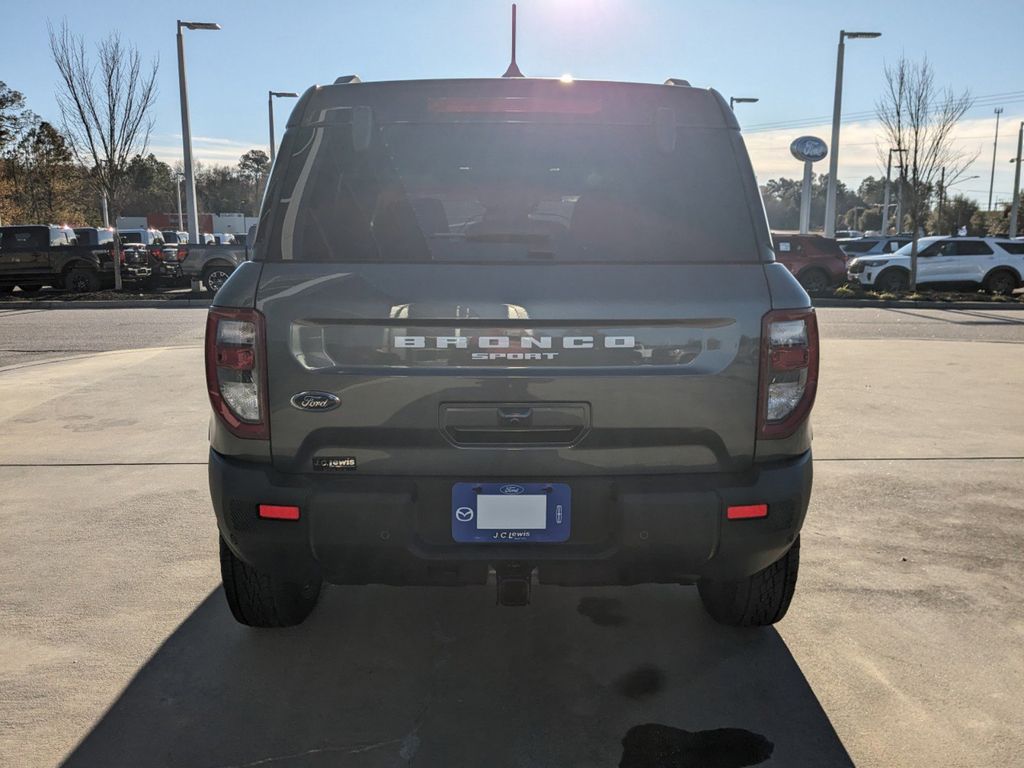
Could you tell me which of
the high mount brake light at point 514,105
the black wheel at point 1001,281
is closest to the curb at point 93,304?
the high mount brake light at point 514,105

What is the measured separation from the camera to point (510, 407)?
256 centimetres

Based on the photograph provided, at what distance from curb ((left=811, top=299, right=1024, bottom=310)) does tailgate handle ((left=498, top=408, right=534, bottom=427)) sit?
1922cm

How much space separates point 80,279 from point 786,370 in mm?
23894

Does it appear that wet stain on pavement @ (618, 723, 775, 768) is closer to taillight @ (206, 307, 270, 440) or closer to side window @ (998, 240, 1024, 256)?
taillight @ (206, 307, 270, 440)

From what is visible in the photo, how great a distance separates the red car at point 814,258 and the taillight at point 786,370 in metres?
21.1

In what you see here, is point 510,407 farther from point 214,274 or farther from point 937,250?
point 937,250

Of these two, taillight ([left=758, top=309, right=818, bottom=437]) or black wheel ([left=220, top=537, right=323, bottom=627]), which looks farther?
black wheel ([left=220, top=537, right=323, bottom=627])

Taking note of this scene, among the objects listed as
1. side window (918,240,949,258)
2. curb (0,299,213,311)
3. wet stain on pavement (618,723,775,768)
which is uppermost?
side window (918,240,949,258)

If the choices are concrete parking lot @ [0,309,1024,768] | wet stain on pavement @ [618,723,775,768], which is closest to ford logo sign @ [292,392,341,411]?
concrete parking lot @ [0,309,1024,768]

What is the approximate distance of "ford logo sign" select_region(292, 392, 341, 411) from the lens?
2559 mm

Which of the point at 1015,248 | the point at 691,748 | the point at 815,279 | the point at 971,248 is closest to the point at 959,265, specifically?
the point at 971,248

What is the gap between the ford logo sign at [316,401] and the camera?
256 centimetres

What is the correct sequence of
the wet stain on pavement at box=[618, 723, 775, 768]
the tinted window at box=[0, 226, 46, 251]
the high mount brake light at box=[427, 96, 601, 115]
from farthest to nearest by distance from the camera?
the tinted window at box=[0, 226, 46, 251], the high mount brake light at box=[427, 96, 601, 115], the wet stain on pavement at box=[618, 723, 775, 768]

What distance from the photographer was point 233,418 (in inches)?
104
